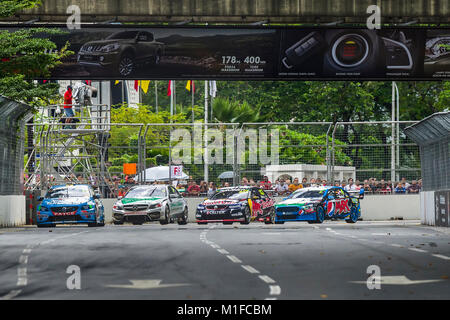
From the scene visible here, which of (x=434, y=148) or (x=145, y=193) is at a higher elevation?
(x=434, y=148)

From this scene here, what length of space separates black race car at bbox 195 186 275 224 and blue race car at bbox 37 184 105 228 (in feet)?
12.9

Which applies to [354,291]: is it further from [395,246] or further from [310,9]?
[310,9]

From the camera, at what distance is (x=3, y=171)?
31312 millimetres

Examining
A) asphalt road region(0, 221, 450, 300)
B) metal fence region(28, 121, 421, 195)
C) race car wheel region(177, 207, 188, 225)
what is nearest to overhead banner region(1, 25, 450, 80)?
asphalt road region(0, 221, 450, 300)

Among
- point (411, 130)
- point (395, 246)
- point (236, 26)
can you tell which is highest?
point (236, 26)

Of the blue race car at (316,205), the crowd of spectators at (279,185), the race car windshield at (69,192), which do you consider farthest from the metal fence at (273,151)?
the race car windshield at (69,192)

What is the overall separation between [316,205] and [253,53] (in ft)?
23.8

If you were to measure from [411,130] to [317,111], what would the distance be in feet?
98.8

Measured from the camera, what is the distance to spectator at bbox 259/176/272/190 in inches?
1427

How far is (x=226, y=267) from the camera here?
1445cm

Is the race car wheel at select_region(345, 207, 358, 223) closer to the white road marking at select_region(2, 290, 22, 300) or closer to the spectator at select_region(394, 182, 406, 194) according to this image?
the spectator at select_region(394, 182, 406, 194)

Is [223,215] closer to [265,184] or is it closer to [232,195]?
[232,195]

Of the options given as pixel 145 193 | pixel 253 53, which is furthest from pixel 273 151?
pixel 253 53
